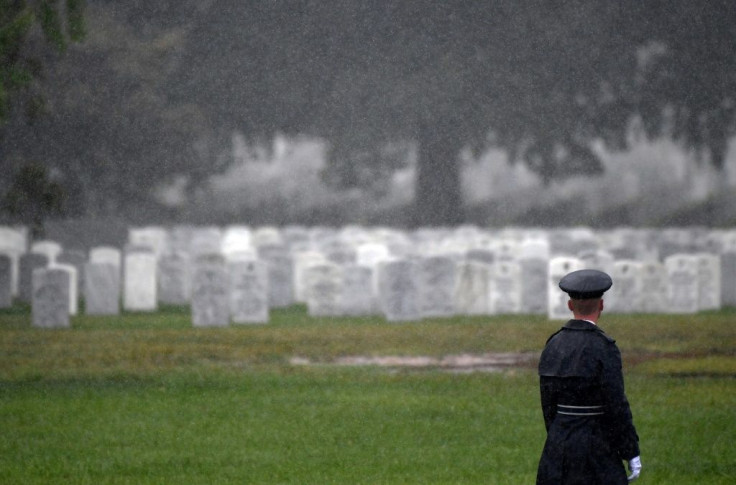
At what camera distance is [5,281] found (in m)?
23.0

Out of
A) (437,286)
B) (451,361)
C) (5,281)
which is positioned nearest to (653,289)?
(437,286)

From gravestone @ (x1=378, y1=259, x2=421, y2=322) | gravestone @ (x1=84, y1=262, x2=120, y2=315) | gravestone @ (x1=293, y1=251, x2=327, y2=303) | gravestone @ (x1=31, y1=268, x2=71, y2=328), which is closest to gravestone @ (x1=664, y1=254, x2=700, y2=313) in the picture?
gravestone @ (x1=378, y1=259, x2=421, y2=322)

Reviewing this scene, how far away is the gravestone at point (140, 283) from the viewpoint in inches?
931

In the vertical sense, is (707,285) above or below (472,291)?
above

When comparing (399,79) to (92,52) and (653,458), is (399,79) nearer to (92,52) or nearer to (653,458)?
(92,52)

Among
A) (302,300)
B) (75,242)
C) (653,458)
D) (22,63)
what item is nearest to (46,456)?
(653,458)

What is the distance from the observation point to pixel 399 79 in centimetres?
4272

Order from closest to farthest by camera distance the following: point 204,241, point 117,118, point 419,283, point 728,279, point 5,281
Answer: point 419,283
point 5,281
point 728,279
point 204,241
point 117,118

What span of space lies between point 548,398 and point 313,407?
631cm

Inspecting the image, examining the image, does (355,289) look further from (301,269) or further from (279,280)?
(301,269)

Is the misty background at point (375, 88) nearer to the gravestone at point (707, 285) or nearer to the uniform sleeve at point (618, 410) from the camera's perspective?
the gravestone at point (707, 285)

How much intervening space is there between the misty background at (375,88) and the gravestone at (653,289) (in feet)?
64.9

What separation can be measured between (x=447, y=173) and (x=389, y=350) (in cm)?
2995

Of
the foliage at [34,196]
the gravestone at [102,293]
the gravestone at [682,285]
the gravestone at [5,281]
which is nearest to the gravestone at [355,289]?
the gravestone at [102,293]
